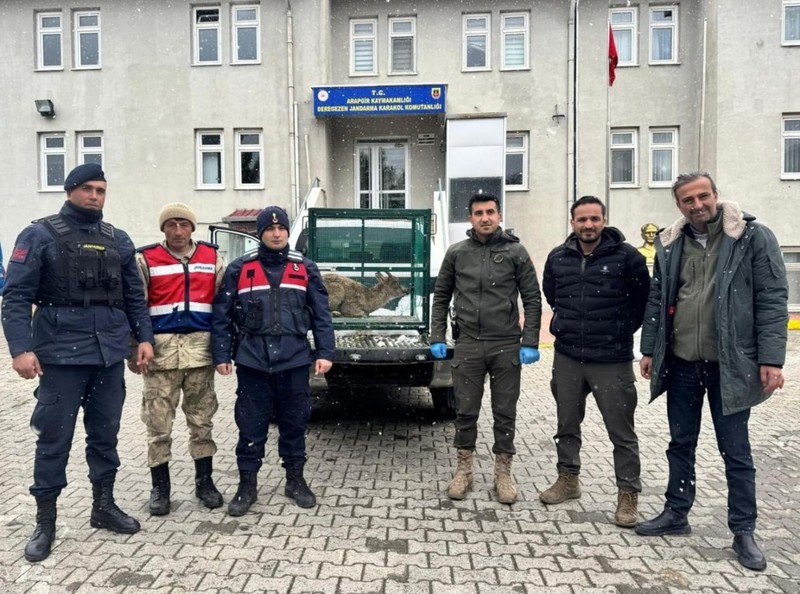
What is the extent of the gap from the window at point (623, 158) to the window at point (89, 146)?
13199 mm

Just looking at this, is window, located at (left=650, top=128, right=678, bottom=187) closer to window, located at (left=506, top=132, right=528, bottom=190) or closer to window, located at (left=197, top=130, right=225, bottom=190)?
window, located at (left=506, top=132, right=528, bottom=190)

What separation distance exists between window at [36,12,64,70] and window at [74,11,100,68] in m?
0.51

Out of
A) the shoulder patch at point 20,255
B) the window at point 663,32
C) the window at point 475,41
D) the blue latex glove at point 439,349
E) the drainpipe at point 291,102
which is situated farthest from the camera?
the window at point 475,41

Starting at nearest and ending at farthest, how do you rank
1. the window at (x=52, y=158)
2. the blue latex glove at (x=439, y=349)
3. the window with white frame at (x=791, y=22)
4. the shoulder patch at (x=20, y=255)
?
1. the shoulder patch at (x=20, y=255)
2. the blue latex glove at (x=439, y=349)
3. the window with white frame at (x=791, y=22)
4. the window at (x=52, y=158)

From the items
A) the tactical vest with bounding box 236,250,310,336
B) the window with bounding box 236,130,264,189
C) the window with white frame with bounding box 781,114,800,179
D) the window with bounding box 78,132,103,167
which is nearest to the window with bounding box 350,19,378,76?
the window with bounding box 236,130,264,189

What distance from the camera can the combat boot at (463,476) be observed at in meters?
3.88

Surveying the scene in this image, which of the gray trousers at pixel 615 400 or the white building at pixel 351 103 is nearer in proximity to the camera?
the gray trousers at pixel 615 400

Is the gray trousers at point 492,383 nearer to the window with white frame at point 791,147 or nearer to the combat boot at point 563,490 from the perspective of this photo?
the combat boot at point 563,490

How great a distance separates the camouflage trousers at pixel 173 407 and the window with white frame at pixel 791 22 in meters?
15.7

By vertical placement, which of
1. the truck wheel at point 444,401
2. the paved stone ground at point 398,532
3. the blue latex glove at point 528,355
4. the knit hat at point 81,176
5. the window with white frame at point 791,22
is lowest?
the paved stone ground at point 398,532

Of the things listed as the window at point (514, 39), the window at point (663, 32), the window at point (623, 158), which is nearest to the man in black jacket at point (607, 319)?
the window at point (623, 158)

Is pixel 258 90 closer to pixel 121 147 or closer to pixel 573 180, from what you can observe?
pixel 121 147

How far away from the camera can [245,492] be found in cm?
368

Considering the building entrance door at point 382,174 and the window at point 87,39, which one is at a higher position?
the window at point 87,39
